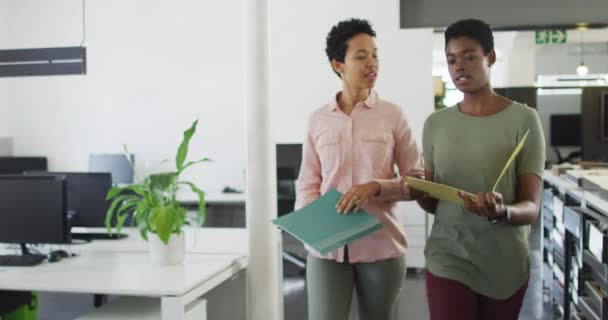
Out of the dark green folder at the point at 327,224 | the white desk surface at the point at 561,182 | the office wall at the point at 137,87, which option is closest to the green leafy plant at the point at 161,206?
the dark green folder at the point at 327,224

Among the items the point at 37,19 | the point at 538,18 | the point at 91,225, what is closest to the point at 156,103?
the point at 37,19

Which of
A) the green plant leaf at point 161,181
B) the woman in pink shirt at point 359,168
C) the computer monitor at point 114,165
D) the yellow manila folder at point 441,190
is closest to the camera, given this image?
the yellow manila folder at point 441,190

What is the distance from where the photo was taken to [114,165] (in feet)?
21.5

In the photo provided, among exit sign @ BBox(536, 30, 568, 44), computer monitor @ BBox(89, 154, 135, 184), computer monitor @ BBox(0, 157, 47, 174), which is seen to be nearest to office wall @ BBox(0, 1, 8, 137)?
computer monitor @ BBox(0, 157, 47, 174)

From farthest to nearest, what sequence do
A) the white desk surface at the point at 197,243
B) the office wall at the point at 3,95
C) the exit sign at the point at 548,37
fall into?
1. the exit sign at the point at 548,37
2. the office wall at the point at 3,95
3. the white desk surface at the point at 197,243

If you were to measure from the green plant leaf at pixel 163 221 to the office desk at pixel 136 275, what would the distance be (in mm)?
155

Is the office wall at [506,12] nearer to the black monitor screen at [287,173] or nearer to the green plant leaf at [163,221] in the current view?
the black monitor screen at [287,173]

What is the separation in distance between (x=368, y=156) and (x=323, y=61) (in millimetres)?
3907

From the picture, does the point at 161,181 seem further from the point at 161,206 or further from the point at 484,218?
the point at 484,218

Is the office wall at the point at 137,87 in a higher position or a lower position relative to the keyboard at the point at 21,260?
higher

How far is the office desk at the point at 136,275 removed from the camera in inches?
92.3

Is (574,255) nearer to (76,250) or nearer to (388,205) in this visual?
(388,205)

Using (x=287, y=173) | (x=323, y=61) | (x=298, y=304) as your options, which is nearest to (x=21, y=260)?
(x=298, y=304)

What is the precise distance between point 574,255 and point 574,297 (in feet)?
0.75
